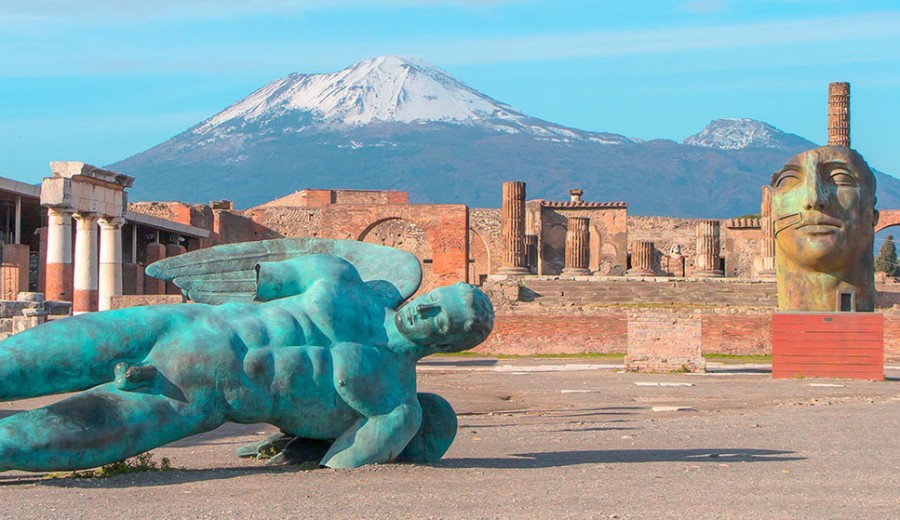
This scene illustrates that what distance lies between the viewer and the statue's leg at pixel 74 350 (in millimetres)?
6422

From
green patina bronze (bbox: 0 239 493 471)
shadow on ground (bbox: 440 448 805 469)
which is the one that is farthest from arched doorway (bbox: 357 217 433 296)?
green patina bronze (bbox: 0 239 493 471)

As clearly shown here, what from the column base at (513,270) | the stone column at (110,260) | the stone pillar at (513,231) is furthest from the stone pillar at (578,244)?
A: the stone column at (110,260)

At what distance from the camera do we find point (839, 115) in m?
49.5

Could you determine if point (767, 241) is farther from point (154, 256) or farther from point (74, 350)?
point (74, 350)

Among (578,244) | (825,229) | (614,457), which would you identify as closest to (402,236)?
(578,244)

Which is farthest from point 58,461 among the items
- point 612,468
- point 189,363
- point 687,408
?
point 687,408

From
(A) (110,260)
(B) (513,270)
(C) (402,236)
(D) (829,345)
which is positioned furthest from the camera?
(C) (402,236)

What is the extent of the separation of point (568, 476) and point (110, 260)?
21590 millimetres

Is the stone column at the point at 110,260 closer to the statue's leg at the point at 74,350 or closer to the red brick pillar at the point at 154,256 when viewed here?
the red brick pillar at the point at 154,256

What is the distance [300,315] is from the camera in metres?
7.07

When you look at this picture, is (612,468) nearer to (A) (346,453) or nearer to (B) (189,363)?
(A) (346,453)

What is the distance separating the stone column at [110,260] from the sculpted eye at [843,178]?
47.7ft

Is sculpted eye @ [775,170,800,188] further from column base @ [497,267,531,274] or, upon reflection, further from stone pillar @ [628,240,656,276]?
Answer: stone pillar @ [628,240,656,276]

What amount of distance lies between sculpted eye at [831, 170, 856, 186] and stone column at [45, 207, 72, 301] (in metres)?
13.7
